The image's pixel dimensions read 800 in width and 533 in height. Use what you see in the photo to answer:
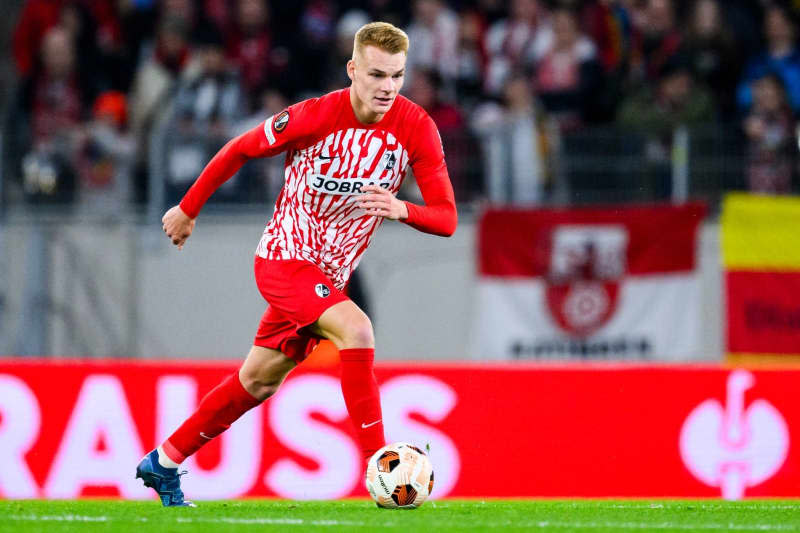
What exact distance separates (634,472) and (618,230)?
2554mm

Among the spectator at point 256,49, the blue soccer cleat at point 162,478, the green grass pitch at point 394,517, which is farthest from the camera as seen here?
the spectator at point 256,49

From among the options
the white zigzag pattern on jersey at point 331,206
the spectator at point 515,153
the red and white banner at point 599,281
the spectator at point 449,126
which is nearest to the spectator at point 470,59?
the spectator at point 449,126

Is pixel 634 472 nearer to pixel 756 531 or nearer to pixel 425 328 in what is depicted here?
pixel 425 328

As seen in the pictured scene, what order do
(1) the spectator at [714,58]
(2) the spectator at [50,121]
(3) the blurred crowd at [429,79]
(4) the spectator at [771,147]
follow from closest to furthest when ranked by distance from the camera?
1. (4) the spectator at [771,147]
2. (3) the blurred crowd at [429,79]
3. (2) the spectator at [50,121]
4. (1) the spectator at [714,58]

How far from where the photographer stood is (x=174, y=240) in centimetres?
649

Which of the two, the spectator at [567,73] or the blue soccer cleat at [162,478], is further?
the spectator at [567,73]

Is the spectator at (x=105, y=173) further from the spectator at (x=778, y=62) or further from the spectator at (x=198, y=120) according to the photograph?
the spectator at (x=778, y=62)

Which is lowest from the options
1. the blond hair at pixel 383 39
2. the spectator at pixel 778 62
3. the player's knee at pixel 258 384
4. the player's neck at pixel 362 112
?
the player's knee at pixel 258 384

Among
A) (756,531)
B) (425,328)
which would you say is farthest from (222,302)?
(756,531)

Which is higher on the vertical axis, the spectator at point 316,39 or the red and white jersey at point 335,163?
the spectator at point 316,39

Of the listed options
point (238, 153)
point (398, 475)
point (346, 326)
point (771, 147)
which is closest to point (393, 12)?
point (771, 147)

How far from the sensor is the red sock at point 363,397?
20.5 ft

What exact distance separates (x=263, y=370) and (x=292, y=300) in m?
0.43

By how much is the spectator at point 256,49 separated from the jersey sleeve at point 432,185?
6.30m
